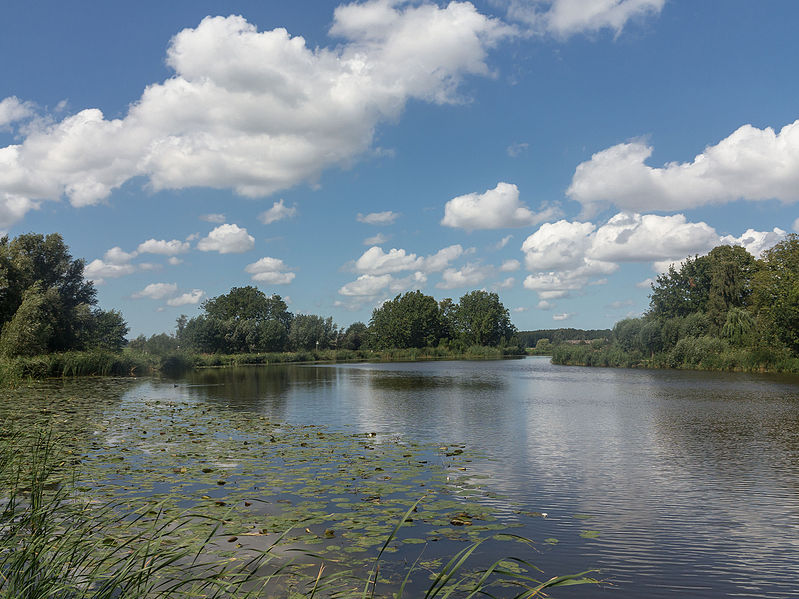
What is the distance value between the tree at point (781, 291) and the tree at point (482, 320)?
70.0m

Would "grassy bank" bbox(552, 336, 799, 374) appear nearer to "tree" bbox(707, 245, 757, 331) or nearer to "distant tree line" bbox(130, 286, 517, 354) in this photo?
"tree" bbox(707, 245, 757, 331)

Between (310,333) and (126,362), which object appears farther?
(310,333)

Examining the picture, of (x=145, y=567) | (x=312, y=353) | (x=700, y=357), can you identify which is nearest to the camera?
(x=145, y=567)

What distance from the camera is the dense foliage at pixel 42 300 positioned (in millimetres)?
37062

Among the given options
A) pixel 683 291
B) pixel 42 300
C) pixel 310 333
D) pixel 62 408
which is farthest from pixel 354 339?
pixel 62 408

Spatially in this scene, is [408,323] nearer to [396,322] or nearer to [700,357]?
[396,322]

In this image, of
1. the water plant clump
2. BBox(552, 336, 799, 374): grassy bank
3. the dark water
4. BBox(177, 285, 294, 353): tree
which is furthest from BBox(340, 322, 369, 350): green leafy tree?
the water plant clump

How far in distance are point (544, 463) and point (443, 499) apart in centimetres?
370

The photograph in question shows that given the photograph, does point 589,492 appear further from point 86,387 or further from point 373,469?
point 86,387

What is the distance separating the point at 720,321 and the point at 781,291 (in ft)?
40.1

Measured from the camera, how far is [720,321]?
57531mm

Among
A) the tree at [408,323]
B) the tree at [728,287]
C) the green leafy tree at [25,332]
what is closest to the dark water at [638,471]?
the green leafy tree at [25,332]

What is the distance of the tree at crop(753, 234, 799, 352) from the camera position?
43.0 m

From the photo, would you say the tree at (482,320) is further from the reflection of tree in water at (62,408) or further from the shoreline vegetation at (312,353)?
the reflection of tree in water at (62,408)
